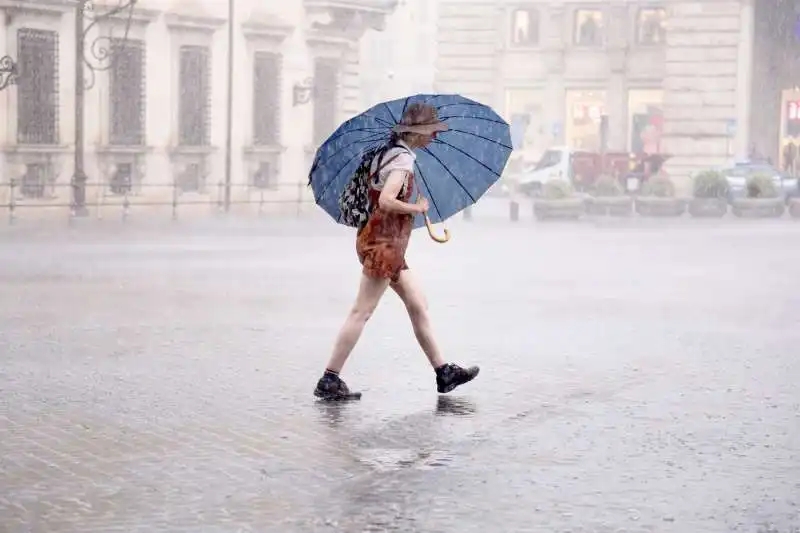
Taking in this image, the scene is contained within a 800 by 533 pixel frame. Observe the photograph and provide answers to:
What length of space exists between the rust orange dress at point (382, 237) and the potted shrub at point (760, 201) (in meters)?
29.1

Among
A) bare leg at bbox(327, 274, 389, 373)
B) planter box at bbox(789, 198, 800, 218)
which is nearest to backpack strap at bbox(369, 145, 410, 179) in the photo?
bare leg at bbox(327, 274, 389, 373)

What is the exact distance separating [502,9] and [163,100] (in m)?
26.7

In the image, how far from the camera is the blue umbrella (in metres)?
10.7

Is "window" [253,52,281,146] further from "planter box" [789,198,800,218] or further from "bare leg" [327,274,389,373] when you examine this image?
"bare leg" [327,274,389,373]

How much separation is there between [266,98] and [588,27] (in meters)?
24.1

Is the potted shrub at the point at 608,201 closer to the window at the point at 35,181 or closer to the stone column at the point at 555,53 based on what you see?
the window at the point at 35,181

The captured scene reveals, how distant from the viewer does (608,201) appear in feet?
127

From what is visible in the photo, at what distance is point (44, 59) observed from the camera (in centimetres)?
3262

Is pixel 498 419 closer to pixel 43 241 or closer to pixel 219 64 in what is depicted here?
pixel 43 241

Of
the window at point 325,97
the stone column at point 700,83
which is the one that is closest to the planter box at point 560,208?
the window at point 325,97

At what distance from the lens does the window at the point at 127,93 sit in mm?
34500

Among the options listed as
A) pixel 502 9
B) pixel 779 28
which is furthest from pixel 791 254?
pixel 502 9

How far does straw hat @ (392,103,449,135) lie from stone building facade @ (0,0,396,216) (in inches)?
880

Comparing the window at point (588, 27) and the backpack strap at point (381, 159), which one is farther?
the window at point (588, 27)
